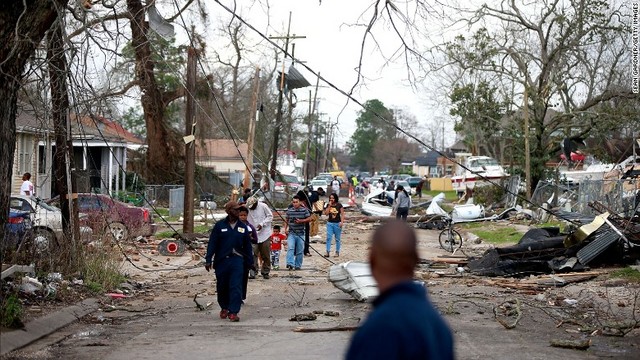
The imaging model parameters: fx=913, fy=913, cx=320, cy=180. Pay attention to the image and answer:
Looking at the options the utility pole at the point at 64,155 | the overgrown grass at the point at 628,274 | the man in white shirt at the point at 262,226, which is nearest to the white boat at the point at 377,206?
the man in white shirt at the point at 262,226

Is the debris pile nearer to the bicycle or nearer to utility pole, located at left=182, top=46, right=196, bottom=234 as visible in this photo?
the bicycle

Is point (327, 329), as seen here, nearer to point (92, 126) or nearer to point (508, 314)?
point (508, 314)

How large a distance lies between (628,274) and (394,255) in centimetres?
1483

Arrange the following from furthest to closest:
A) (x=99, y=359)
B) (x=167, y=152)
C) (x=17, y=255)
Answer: (x=167, y=152) → (x=17, y=255) → (x=99, y=359)

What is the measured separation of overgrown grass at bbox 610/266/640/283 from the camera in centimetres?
1690

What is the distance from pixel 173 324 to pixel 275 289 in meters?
4.24

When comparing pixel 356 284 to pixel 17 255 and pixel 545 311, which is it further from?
pixel 17 255

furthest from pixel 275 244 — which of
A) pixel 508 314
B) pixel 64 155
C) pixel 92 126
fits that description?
pixel 508 314

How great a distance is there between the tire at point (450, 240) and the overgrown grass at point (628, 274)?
773 centimetres

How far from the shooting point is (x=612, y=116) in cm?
4125

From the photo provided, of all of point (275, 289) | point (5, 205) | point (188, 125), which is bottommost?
point (275, 289)

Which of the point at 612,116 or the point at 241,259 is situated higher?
the point at 612,116

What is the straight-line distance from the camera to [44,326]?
11.5 meters

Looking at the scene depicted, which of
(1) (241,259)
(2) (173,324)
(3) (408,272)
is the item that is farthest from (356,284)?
(3) (408,272)
